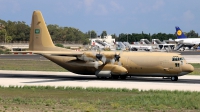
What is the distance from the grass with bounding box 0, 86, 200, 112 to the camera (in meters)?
24.2

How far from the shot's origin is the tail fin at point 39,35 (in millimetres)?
46812

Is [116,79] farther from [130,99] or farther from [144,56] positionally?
[130,99]

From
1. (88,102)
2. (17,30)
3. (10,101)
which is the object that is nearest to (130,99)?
(88,102)

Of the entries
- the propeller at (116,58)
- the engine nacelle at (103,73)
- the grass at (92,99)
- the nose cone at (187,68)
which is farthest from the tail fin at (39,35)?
the nose cone at (187,68)

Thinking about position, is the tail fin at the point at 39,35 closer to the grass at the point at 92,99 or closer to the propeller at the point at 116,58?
the propeller at the point at 116,58

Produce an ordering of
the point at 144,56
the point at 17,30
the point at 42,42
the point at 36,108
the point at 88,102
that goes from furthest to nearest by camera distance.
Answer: the point at 17,30 → the point at 42,42 → the point at 144,56 → the point at 88,102 → the point at 36,108

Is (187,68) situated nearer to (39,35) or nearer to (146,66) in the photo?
(146,66)

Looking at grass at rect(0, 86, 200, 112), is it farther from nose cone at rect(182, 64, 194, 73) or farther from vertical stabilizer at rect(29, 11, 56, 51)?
vertical stabilizer at rect(29, 11, 56, 51)

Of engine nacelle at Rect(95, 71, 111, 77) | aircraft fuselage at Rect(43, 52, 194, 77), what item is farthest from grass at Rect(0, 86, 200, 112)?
engine nacelle at Rect(95, 71, 111, 77)

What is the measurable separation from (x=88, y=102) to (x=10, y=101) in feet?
15.8

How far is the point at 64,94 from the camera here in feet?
100

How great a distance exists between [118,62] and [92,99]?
14.9 metres

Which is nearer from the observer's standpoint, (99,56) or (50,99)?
(50,99)

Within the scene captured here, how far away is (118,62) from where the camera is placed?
42531 millimetres
